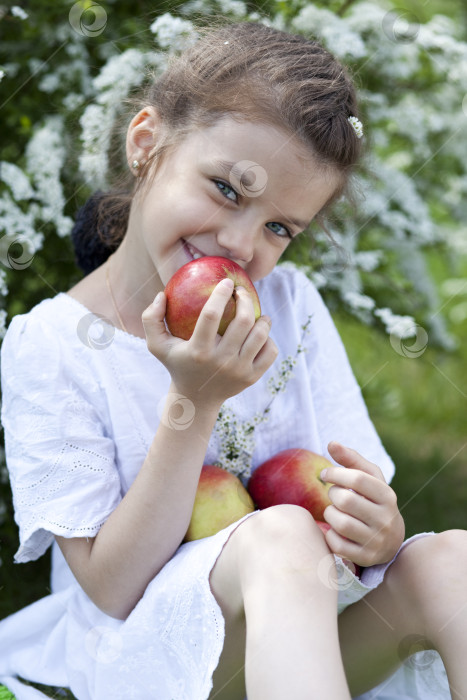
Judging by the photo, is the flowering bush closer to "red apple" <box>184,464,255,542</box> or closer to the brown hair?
the brown hair

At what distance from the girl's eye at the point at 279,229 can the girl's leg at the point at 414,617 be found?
612 millimetres

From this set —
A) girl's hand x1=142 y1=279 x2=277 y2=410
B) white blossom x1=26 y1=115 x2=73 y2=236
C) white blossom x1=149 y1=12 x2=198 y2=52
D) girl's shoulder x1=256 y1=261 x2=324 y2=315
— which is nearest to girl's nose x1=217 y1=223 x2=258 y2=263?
girl's hand x1=142 y1=279 x2=277 y2=410

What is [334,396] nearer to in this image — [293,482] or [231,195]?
[293,482]

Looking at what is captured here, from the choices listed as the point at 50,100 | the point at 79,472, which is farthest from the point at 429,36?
the point at 79,472

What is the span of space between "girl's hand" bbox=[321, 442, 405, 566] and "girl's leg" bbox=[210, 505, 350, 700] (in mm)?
51

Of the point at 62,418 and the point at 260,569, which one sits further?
the point at 62,418

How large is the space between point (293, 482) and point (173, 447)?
0.33 metres

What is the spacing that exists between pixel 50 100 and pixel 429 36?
115 cm

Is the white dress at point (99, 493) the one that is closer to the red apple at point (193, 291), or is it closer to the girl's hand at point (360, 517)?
the girl's hand at point (360, 517)

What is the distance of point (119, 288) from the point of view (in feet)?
5.44

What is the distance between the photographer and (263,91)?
145 centimetres

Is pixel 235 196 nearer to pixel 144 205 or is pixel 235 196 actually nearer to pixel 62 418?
pixel 144 205

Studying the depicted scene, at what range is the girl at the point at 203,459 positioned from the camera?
122cm

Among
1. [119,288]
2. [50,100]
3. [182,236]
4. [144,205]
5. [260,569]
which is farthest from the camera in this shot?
[50,100]
